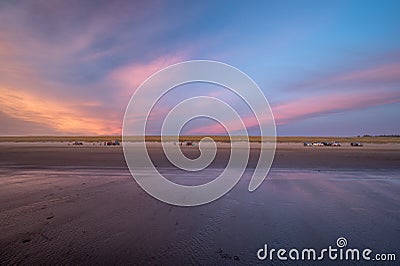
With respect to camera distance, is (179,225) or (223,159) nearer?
(179,225)

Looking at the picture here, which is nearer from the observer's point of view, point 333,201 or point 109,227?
point 109,227

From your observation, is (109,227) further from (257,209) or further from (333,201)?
(333,201)

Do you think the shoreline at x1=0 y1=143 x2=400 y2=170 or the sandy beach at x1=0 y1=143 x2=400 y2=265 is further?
the shoreline at x1=0 y1=143 x2=400 y2=170

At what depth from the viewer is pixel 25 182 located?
1084 cm

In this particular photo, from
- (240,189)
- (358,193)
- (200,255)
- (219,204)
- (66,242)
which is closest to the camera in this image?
(200,255)

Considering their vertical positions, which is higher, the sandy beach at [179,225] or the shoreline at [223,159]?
the shoreline at [223,159]

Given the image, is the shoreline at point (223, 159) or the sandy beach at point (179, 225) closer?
the sandy beach at point (179, 225)

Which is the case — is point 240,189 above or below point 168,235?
above

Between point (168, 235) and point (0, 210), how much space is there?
5.26 metres

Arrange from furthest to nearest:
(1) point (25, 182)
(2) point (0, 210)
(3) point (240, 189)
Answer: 1. (1) point (25, 182)
2. (3) point (240, 189)
3. (2) point (0, 210)

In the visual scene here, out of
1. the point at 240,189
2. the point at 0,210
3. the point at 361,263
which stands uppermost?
the point at 240,189

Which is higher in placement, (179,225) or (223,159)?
(223,159)

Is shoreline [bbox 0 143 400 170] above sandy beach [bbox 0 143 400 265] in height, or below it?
above

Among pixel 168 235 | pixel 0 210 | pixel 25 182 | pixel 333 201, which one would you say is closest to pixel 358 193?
pixel 333 201
